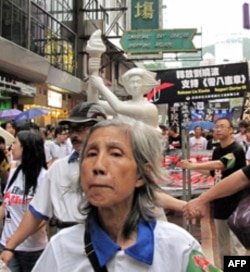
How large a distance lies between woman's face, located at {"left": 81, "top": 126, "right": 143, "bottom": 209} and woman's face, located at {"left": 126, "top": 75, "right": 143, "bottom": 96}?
3059 mm

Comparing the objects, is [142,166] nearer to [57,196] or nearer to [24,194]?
[57,196]

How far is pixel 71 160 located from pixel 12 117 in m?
10.8

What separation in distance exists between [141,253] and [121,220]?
158mm

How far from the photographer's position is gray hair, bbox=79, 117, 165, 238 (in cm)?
175

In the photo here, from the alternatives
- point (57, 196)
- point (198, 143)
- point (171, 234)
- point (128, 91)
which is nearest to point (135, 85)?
point (128, 91)

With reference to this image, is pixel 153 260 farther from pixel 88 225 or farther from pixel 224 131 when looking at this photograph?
pixel 224 131

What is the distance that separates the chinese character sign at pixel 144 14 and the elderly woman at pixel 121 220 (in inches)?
800

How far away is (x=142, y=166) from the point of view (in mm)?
1759

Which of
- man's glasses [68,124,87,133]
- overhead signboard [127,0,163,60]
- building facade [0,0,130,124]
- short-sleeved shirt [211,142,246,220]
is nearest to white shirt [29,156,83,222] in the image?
man's glasses [68,124,87,133]

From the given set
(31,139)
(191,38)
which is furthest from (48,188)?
(191,38)

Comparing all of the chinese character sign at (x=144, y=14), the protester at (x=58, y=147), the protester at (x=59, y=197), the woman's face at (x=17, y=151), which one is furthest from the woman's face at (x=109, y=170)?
the chinese character sign at (x=144, y=14)

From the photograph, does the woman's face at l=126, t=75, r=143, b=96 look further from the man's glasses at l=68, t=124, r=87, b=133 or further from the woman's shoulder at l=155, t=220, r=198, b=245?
the woman's shoulder at l=155, t=220, r=198, b=245

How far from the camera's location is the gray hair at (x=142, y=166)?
1751mm

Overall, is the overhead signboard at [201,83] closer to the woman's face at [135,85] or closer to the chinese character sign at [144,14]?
the woman's face at [135,85]
